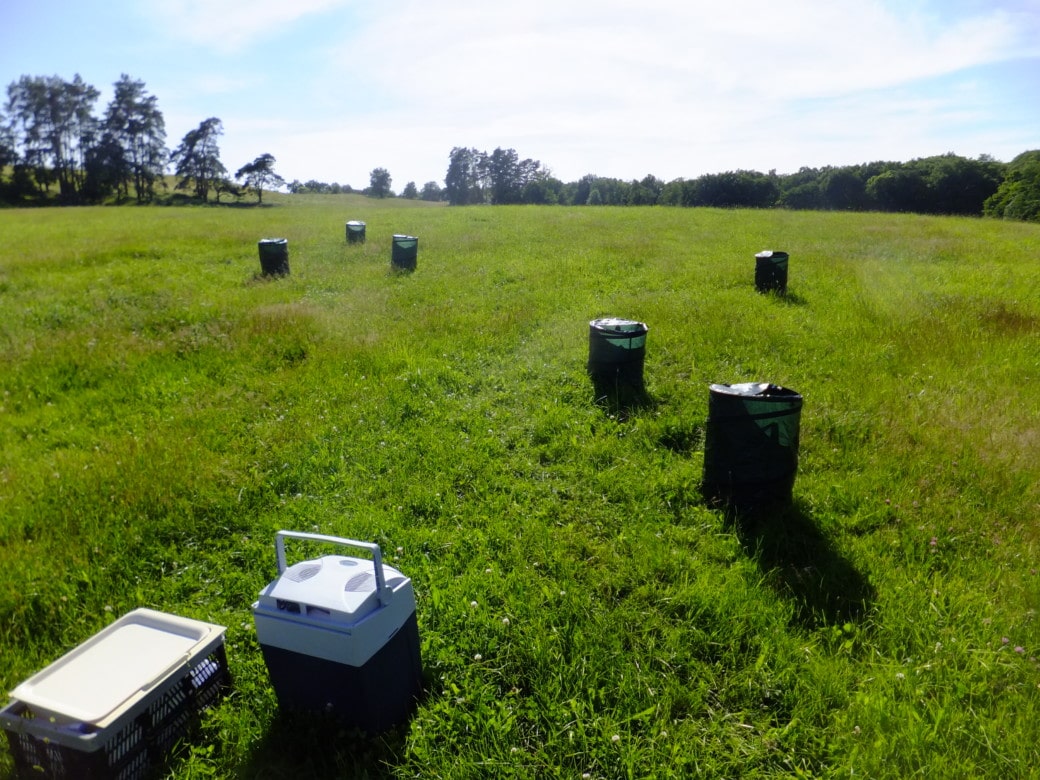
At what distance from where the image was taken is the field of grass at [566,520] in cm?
252

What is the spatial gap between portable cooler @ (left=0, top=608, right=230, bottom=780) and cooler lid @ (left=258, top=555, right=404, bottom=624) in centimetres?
46

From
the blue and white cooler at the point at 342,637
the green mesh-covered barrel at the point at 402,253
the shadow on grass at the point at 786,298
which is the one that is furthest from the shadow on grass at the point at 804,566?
the green mesh-covered barrel at the point at 402,253

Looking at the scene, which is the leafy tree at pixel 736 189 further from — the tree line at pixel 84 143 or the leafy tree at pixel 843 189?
the tree line at pixel 84 143

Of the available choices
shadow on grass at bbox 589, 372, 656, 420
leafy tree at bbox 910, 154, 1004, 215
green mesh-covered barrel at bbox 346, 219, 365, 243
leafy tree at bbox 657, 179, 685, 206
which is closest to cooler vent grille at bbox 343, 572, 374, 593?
shadow on grass at bbox 589, 372, 656, 420

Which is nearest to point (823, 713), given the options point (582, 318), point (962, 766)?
point (962, 766)

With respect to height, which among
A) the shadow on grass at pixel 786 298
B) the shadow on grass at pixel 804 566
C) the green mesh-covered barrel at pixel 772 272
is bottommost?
the shadow on grass at pixel 804 566

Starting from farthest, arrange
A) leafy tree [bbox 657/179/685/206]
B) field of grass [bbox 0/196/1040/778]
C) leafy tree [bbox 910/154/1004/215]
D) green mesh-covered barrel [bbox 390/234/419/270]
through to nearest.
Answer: leafy tree [bbox 657/179/685/206], leafy tree [bbox 910/154/1004/215], green mesh-covered barrel [bbox 390/234/419/270], field of grass [bbox 0/196/1040/778]

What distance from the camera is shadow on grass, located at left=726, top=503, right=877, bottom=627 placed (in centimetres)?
319

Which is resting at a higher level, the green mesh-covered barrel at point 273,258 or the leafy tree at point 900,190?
the leafy tree at point 900,190

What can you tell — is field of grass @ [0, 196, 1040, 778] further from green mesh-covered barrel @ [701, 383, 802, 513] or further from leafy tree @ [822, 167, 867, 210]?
leafy tree @ [822, 167, 867, 210]

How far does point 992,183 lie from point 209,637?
59131mm

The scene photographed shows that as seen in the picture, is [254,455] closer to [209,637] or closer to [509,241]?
[209,637]

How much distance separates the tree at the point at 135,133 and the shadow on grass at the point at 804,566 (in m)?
67.1

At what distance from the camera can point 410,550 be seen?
376 centimetres
